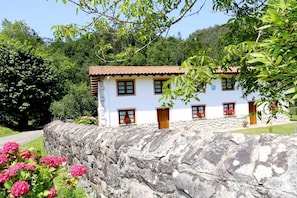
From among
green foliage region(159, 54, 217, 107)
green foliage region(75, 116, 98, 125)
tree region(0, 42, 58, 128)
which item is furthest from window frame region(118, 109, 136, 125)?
green foliage region(159, 54, 217, 107)

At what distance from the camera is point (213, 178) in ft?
5.69

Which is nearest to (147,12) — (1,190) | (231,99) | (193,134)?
(193,134)

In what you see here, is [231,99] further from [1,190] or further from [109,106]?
[1,190]

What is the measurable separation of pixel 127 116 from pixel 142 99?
1.66 metres

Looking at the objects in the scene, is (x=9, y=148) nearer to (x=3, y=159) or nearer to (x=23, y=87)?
(x=3, y=159)

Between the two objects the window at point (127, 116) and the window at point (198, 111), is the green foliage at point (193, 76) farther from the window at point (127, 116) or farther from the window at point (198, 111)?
the window at point (198, 111)

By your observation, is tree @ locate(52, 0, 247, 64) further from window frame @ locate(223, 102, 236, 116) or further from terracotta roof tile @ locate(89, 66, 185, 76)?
window frame @ locate(223, 102, 236, 116)

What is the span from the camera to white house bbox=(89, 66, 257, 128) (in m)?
20.2

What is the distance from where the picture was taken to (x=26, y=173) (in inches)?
117

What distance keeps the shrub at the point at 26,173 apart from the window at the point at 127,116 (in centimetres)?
1690

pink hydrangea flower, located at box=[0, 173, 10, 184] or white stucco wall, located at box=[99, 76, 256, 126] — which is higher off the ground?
white stucco wall, located at box=[99, 76, 256, 126]

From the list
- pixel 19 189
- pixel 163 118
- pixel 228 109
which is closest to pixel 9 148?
pixel 19 189

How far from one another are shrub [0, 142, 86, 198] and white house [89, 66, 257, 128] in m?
16.6

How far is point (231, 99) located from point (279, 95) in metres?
22.0
